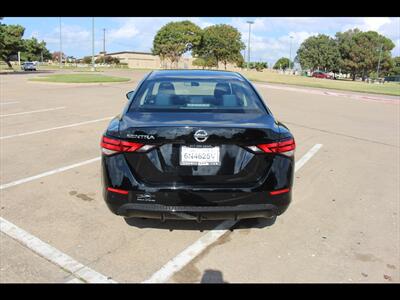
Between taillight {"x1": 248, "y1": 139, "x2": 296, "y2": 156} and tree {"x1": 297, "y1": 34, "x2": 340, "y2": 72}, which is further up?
tree {"x1": 297, "y1": 34, "x2": 340, "y2": 72}

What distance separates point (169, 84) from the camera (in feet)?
13.7

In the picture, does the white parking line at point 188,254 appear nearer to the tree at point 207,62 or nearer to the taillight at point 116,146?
the taillight at point 116,146

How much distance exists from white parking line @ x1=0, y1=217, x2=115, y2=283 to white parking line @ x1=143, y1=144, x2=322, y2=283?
1.22 ft

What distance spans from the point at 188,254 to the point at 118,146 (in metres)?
1.12

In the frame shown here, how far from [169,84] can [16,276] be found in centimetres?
238

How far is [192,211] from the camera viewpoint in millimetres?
3027

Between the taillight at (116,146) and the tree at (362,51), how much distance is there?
8875cm

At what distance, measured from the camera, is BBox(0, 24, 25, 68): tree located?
42.6 m

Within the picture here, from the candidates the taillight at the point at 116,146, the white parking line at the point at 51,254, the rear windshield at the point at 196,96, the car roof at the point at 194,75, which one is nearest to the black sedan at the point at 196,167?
the taillight at the point at 116,146

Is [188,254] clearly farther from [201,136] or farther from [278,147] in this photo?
[278,147]

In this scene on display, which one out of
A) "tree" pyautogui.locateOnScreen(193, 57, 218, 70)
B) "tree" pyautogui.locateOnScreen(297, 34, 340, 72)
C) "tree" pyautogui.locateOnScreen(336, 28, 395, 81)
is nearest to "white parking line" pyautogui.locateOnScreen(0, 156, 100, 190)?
"tree" pyautogui.locateOnScreen(193, 57, 218, 70)

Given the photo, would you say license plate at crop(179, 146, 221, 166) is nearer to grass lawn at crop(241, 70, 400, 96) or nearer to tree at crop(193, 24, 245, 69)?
grass lawn at crop(241, 70, 400, 96)
